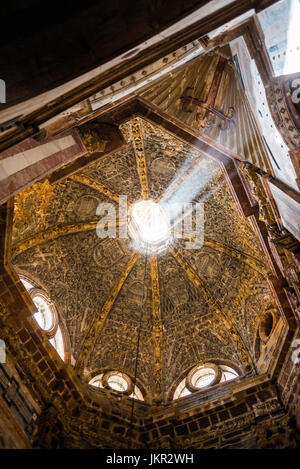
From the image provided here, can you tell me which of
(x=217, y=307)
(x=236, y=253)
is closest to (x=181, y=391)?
(x=217, y=307)

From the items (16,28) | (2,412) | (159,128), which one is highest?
(159,128)

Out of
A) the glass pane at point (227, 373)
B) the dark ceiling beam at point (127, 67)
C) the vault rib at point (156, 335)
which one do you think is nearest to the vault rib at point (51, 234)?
the vault rib at point (156, 335)

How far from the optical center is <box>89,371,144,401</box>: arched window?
997 cm

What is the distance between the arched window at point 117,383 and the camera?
9969 mm

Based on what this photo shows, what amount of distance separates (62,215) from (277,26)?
680 centimetres

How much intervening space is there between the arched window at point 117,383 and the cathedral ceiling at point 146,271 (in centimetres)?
20

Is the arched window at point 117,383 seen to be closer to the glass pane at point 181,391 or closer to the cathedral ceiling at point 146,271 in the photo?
the cathedral ceiling at point 146,271

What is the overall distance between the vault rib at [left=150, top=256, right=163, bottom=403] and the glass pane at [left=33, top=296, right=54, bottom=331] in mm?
2854

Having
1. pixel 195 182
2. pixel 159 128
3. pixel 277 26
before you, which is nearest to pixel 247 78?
pixel 277 26

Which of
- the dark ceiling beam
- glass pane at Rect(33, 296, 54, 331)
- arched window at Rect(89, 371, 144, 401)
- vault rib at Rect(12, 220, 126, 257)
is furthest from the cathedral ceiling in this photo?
the dark ceiling beam

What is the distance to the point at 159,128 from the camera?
8.95m

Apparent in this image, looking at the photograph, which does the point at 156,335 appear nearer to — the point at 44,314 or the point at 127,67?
the point at 44,314

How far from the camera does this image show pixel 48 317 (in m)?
9.82
